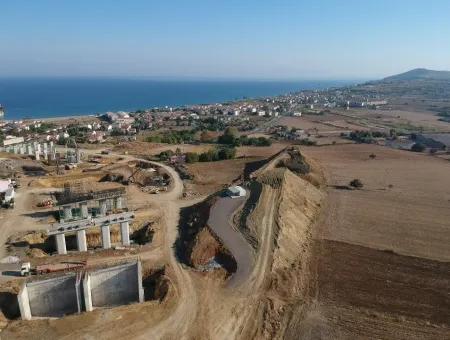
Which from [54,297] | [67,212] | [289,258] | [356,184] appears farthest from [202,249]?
[356,184]

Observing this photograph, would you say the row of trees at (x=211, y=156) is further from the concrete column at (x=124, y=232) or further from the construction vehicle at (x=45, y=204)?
the concrete column at (x=124, y=232)

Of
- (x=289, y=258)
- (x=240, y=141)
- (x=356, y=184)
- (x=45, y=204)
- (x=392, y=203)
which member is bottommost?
(x=392, y=203)

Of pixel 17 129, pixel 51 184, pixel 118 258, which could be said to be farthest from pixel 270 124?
pixel 118 258

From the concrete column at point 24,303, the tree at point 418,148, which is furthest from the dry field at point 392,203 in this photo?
the concrete column at point 24,303

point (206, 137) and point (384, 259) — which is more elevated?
point (384, 259)

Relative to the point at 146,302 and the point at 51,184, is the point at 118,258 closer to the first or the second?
the point at 146,302

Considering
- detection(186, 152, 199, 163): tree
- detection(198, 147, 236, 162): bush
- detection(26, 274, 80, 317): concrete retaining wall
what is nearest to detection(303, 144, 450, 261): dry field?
detection(198, 147, 236, 162): bush

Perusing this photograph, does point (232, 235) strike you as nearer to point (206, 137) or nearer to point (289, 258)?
point (289, 258)
